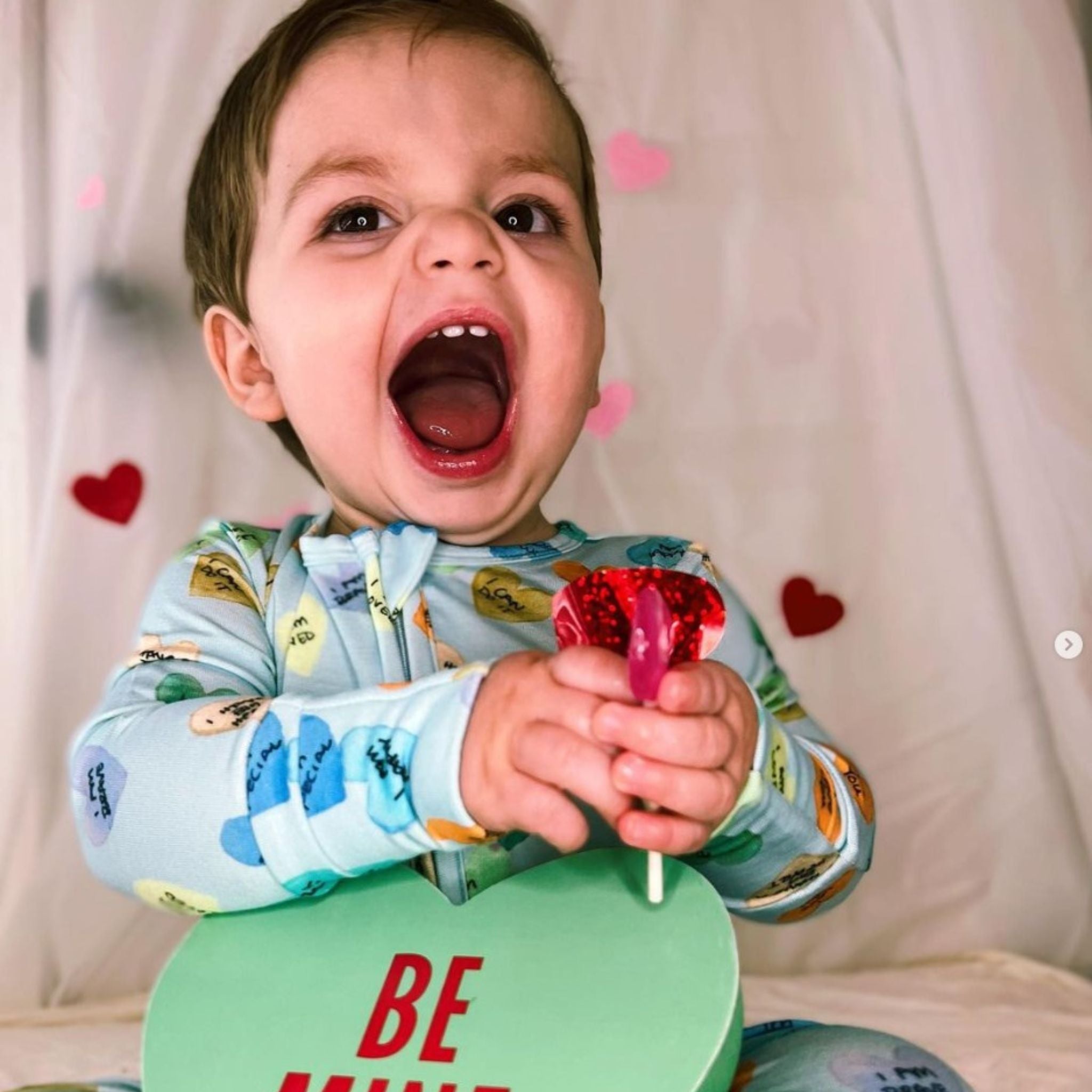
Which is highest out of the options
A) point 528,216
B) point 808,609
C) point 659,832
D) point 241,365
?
point 528,216

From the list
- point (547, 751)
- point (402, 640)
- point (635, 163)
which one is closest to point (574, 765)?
point (547, 751)

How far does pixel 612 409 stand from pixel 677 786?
31.1 inches

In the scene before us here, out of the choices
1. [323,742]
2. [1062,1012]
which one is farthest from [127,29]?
[1062,1012]

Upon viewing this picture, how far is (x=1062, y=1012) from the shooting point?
1218mm

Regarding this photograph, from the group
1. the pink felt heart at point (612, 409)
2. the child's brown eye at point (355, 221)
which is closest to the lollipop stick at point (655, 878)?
the child's brown eye at point (355, 221)

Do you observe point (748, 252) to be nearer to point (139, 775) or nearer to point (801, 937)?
point (801, 937)

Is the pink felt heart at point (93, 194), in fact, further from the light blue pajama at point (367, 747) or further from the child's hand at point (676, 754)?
the child's hand at point (676, 754)

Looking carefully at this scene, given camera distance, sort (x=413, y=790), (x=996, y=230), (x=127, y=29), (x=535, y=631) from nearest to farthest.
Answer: (x=413, y=790)
(x=535, y=631)
(x=996, y=230)
(x=127, y=29)

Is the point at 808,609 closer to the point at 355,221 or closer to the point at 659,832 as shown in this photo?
the point at 355,221

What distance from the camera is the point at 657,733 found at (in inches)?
24.6

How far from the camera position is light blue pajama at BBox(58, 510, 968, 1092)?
70cm

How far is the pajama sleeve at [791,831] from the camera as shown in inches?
29.1

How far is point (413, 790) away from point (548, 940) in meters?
0.09

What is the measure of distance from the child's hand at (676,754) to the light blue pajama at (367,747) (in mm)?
60
